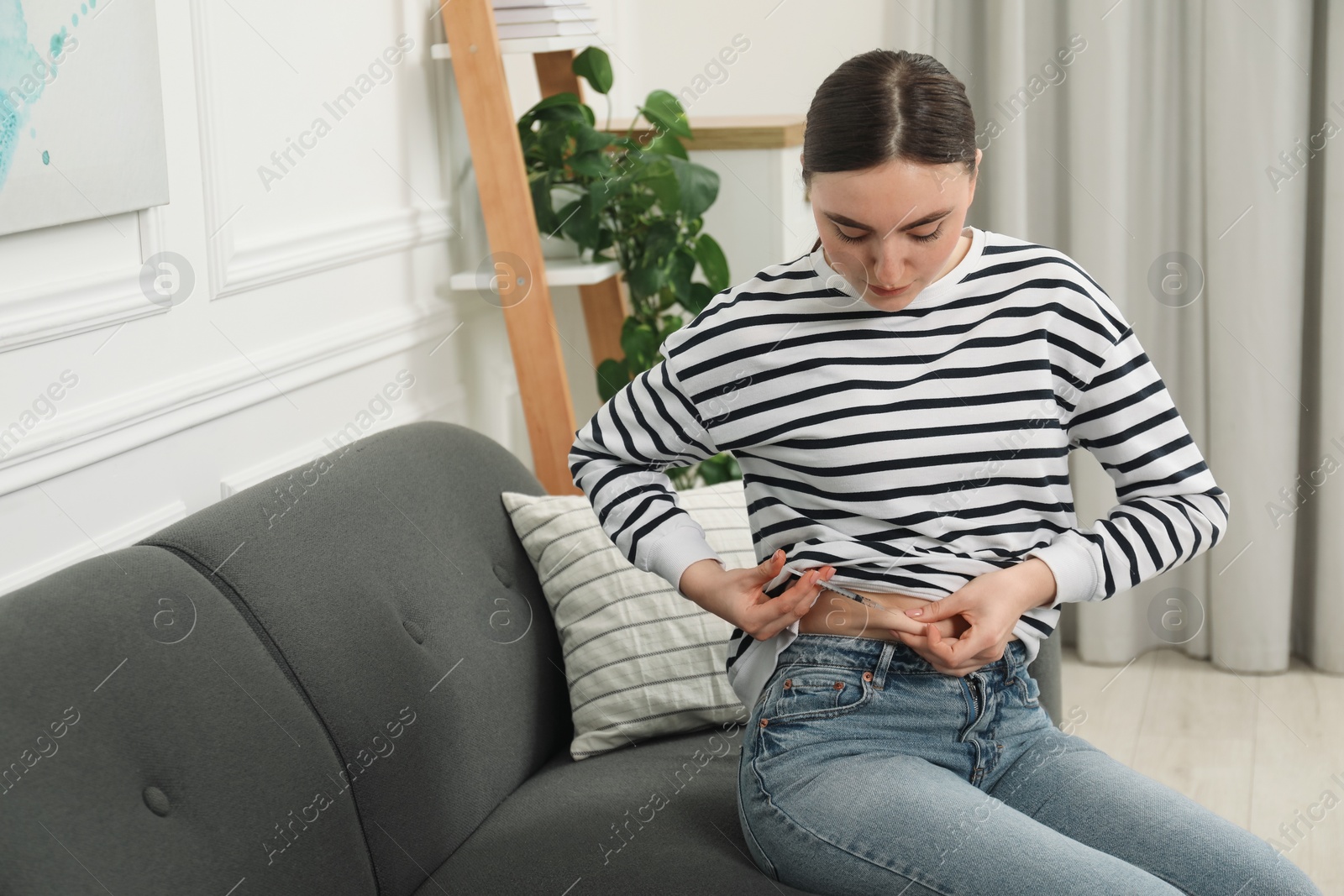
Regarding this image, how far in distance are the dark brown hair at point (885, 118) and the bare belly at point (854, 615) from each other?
0.39 meters

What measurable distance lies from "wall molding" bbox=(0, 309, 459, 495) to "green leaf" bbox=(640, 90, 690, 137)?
571 millimetres

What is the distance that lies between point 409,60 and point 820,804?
1528mm

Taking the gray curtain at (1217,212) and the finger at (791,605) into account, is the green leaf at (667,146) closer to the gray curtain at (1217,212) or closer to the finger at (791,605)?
the gray curtain at (1217,212)

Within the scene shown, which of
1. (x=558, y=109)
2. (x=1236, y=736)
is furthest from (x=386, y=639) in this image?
(x=1236, y=736)

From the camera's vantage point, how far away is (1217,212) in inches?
104

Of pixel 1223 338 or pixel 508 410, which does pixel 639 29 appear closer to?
pixel 508 410

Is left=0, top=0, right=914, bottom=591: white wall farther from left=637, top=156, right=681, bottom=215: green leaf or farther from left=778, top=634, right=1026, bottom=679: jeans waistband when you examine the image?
left=778, top=634, right=1026, bottom=679: jeans waistband

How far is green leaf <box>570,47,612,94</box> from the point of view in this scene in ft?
7.64

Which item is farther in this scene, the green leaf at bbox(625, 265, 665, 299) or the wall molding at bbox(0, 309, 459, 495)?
the green leaf at bbox(625, 265, 665, 299)

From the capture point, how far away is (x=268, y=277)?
1719 mm

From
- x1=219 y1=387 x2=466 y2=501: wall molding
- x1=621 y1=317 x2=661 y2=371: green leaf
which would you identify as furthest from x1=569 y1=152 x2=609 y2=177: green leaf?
x1=219 y1=387 x2=466 y2=501: wall molding

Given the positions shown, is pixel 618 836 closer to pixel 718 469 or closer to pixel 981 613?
pixel 981 613

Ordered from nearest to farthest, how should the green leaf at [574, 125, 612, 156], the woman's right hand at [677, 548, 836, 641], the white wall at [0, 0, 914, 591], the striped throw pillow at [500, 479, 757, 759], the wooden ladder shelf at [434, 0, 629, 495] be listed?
the woman's right hand at [677, 548, 836, 641] → the white wall at [0, 0, 914, 591] → the striped throw pillow at [500, 479, 757, 759] → the wooden ladder shelf at [434, 0, 629, 495] → the green leaf at [574, 125, 612, 156]

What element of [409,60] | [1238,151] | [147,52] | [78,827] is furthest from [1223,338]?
[78,827]
